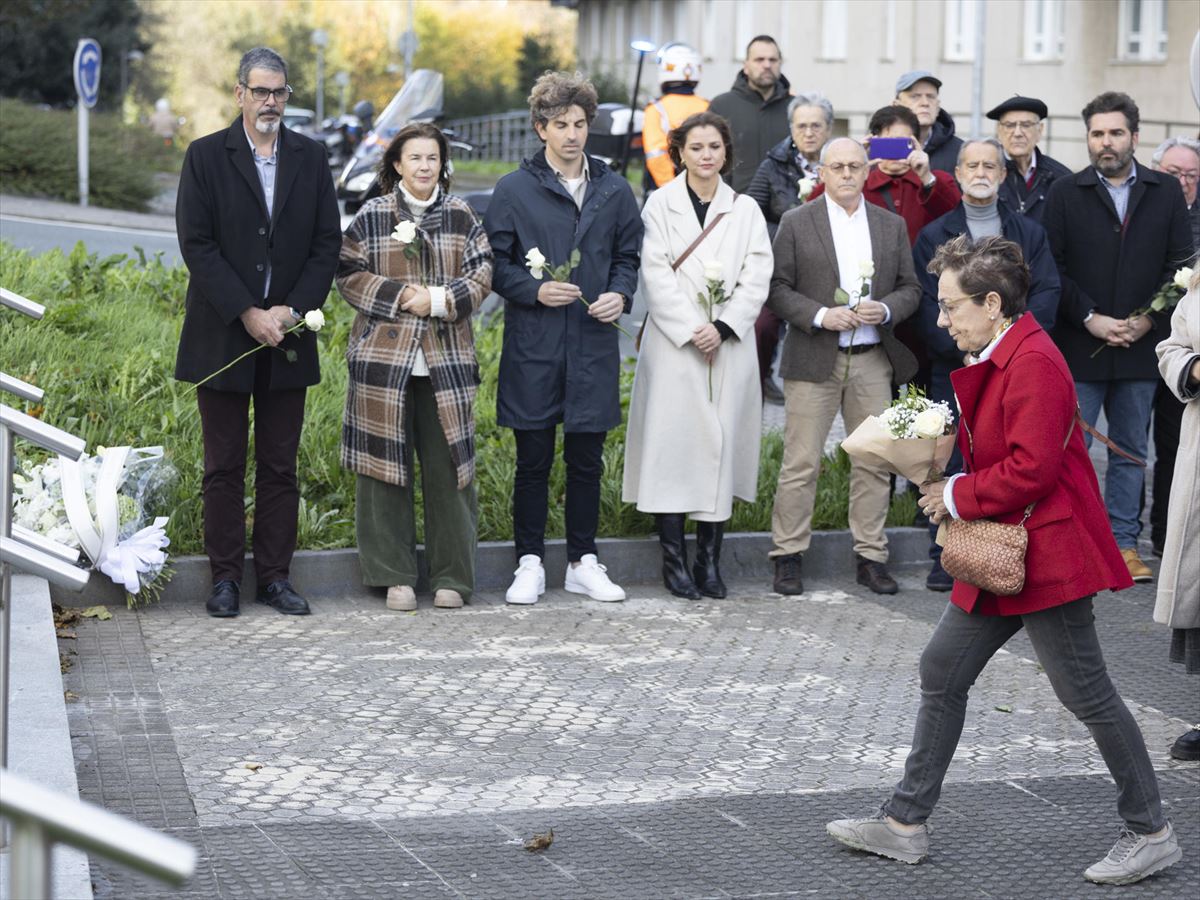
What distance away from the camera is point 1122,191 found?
884 cm

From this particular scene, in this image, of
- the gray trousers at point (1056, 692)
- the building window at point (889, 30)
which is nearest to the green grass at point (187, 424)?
the gray trousers at point (1056, 692)

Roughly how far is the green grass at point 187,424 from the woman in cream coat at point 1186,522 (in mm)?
3278

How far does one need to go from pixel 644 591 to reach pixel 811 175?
8.59 feet

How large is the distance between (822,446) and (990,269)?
3.74m

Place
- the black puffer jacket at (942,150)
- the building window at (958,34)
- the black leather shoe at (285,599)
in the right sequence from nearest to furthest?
the black leather shoe at (285,599)
the black puffer jacket at (942,150)
the building window at (958,34)

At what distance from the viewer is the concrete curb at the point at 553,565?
7.98 m

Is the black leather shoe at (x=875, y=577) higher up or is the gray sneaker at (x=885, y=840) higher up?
the black leather shoe at (x=875, y=577)

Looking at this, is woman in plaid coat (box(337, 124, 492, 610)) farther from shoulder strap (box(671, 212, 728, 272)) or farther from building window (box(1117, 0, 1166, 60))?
building window (box(1117, 0, 1166, 60))

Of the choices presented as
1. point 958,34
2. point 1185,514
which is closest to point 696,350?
point 1185,514

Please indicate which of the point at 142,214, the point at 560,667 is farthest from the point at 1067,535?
the point at 142,214

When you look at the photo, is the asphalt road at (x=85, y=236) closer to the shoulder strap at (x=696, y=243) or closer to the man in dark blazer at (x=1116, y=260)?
the shoulder strap at (x=696, y=243)

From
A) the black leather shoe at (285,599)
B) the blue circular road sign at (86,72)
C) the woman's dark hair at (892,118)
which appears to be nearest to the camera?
the black leather shoe at (285,599)

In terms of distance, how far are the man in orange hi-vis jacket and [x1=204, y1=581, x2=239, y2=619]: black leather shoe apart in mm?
4290

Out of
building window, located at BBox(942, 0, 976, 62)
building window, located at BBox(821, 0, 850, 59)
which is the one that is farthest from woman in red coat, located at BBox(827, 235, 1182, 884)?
building window, located at BBox(821, 0, 850, 59)
